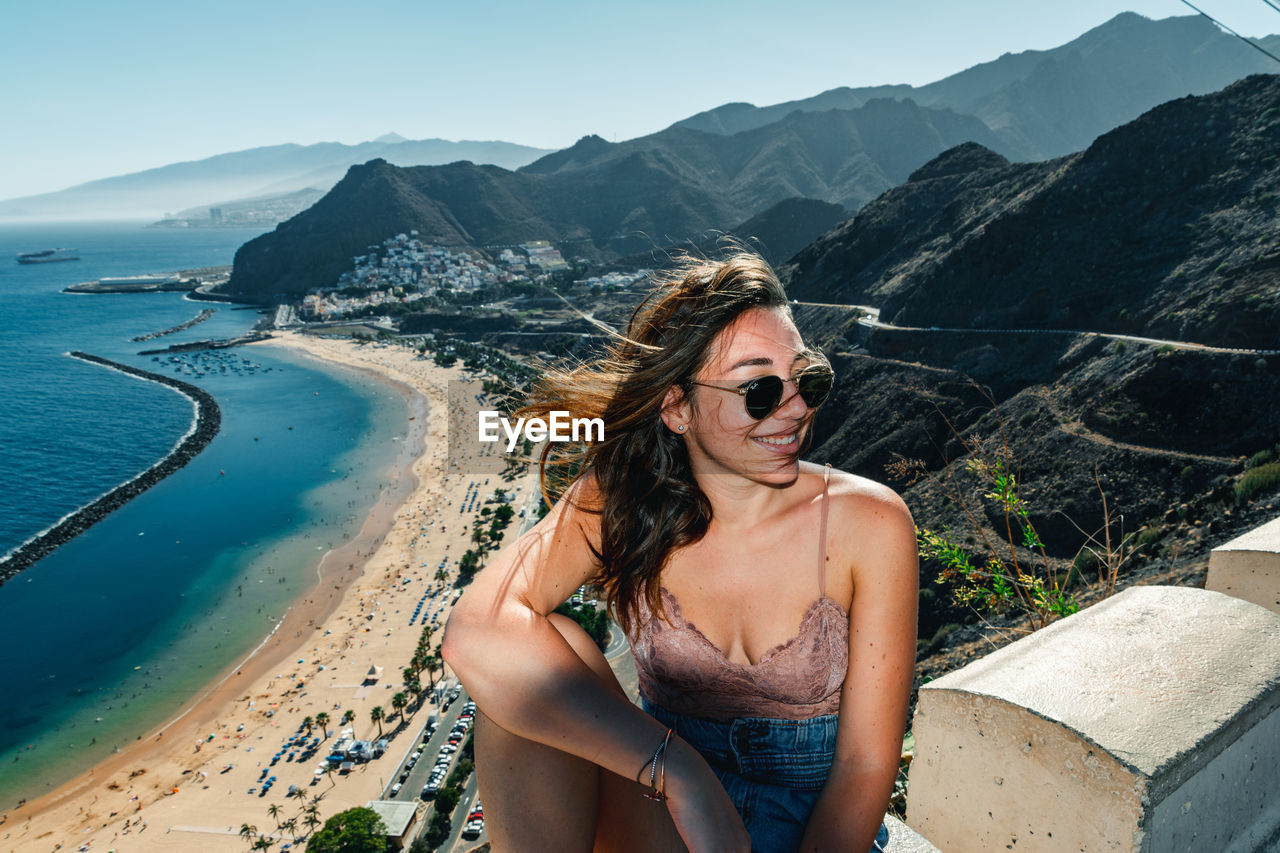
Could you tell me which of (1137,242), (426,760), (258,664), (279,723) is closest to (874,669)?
(426,760)

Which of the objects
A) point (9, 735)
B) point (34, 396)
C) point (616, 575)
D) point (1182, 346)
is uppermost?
point (616, 575)

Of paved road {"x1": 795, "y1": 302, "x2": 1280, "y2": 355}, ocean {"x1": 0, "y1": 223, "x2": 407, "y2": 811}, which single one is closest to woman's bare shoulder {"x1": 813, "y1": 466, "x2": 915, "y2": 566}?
ocean {"x1": 0, "y1": 223, "x2": 407, "y2": 811}

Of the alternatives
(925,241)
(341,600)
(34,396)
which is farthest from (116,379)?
(925,241)

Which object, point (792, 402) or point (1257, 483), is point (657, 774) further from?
point (1257, 483)

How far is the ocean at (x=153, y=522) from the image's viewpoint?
69.0 ft

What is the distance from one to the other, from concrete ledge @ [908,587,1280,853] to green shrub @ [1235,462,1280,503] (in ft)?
50.0

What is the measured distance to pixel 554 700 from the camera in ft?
4.65

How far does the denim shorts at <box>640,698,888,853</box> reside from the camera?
153 centimetres

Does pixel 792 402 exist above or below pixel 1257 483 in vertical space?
above

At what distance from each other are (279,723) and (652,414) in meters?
21.3

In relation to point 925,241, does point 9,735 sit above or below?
below

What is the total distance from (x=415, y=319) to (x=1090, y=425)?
6827 cm

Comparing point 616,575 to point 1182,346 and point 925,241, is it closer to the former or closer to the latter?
point 1182,346

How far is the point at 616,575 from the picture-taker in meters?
1.76
